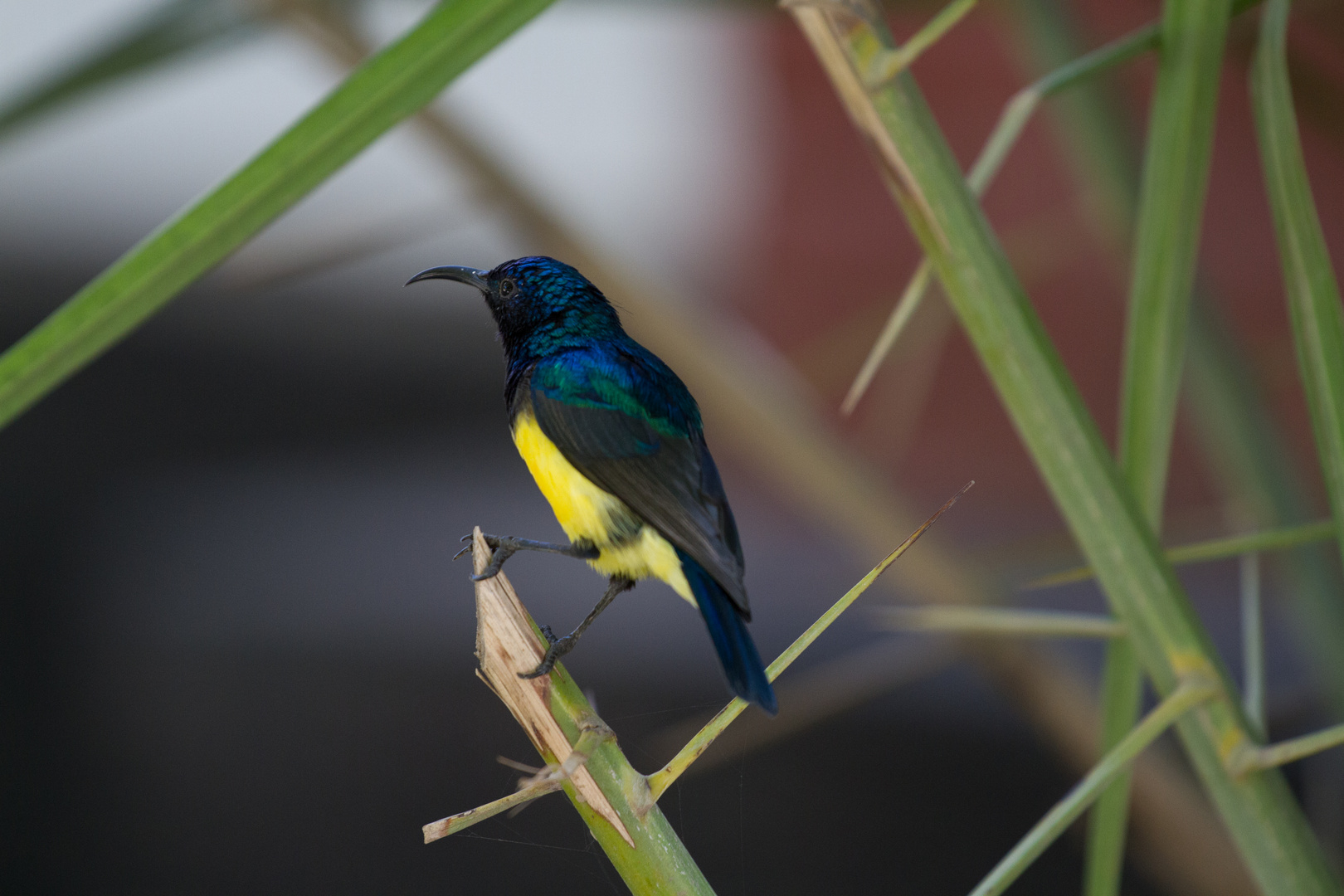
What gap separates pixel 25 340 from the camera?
18 cm

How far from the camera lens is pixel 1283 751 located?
0.24 m

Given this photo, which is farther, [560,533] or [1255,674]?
[560,533]

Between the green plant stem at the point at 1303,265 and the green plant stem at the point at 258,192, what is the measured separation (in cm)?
18

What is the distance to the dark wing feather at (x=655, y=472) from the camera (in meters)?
0.18

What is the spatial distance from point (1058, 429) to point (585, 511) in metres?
0.12

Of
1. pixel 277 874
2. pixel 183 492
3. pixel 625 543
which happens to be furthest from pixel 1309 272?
pixel 183 492

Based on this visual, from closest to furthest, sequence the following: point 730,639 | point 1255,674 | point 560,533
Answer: point 730,639 < point 1255,674 < point 560,533

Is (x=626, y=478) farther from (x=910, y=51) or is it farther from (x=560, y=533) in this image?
(x=560, y=533)

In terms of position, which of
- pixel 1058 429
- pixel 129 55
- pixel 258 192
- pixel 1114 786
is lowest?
pixel 1114 786

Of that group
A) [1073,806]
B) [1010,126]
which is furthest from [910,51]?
[1073,806]

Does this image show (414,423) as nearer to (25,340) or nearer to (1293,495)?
(1293,495)

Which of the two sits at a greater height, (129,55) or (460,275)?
(129,55)

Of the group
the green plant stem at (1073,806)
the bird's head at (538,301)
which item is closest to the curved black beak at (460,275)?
the bird's head at (538,301)

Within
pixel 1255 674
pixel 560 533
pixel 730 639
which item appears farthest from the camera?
pixel 560 533
